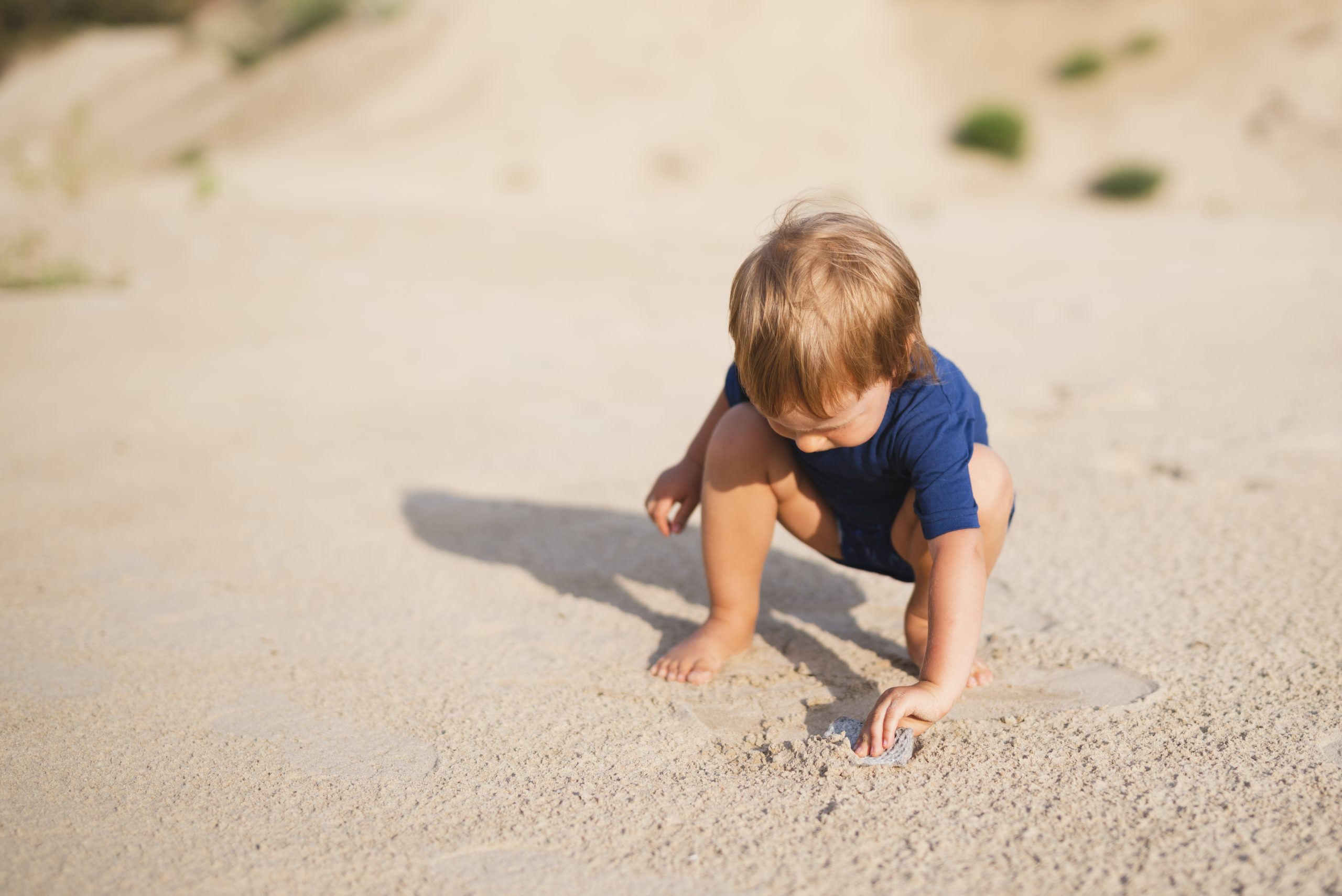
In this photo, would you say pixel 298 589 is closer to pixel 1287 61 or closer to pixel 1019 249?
pixel 1019 249

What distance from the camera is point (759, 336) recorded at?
1.49 meters

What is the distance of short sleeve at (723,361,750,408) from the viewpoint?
186 centimetres

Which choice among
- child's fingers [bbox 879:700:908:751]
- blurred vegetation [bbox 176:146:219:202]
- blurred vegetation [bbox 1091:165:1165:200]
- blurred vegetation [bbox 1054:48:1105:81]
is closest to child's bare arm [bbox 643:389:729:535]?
child's fingers [bbox 879:700:908:751]

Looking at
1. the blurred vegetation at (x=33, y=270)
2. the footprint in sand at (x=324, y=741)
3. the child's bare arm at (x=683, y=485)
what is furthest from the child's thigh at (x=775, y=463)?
the blurred vegetation at (x=33, y=270)

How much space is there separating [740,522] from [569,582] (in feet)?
1.86

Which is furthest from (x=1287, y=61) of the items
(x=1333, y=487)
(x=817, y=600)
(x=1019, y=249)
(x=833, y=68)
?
(x=817, y=600)

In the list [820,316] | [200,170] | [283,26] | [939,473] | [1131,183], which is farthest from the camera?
[283,26]

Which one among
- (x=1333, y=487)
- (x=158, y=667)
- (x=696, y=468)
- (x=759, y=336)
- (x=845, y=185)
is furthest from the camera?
(x=845, y=185)

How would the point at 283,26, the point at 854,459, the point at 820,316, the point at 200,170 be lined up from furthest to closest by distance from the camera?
the point at 283,26 → the point at 200,170 → the point at 854,459 → the point at 820,316

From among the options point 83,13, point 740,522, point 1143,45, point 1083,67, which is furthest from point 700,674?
point 83,13

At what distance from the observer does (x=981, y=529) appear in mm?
1637

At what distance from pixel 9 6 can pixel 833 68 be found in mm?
18471

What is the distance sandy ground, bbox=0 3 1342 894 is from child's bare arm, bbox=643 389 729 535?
9.3 inches

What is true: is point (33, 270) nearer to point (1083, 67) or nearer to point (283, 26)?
point (283, 26)
